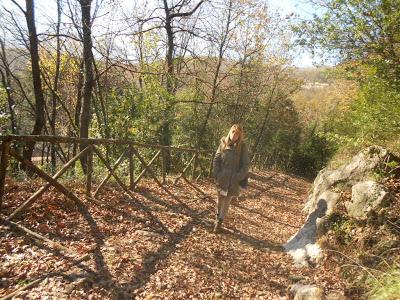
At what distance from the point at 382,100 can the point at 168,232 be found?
19.8 ft

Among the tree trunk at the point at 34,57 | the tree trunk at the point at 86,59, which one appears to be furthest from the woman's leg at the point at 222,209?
the tree trunk at the point at 34,57

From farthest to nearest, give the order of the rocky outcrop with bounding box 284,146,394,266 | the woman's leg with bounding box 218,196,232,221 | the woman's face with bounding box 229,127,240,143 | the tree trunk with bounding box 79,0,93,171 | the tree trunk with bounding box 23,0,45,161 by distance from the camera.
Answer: the tree trunk with bounding box 23,0,45,161 < the tree trunk with bounding box 79,0,93,171 < the woman's leg with bounding box 218,196,232,221 < the woman's face with bounding box 229,127,240,143 < the rocky outcrop with bounding box 284,146,394,266

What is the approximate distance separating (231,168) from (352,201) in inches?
99.1

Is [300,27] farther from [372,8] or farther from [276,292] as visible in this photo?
[276,292]

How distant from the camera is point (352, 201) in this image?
22.9 ft

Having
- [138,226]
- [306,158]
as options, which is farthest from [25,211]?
[306,158]

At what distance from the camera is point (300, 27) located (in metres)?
9.22

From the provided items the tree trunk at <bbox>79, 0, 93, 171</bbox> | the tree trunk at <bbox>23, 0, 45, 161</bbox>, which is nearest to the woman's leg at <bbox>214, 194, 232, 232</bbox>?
the tree trunk at <bbox>79, 0, 93, 171</bbox>

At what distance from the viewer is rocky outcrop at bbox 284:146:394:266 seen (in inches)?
252

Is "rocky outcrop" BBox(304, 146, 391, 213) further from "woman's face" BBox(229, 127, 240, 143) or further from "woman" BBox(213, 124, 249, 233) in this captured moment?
"woman's face" BBox(229, 127, 240, 143)

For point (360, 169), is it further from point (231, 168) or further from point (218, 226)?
point (218, 226)

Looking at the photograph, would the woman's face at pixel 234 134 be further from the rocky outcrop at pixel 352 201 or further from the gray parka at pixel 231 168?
the rocky outcrop at pixel 352 201

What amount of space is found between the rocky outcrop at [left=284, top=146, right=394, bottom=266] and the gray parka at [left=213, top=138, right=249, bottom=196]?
66.4 inches

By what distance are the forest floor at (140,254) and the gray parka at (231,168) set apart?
104 cm
